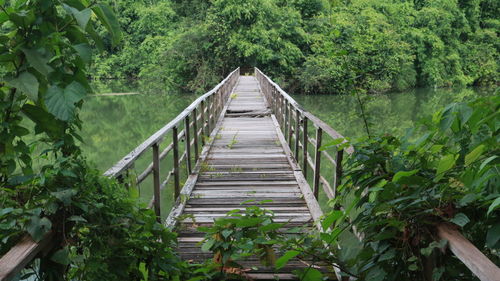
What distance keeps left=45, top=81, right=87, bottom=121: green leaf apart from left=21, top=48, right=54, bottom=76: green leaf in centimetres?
5

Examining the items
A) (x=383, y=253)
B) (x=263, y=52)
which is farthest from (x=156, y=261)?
(x=263, y=52)

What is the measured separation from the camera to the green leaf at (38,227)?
1.10 metres

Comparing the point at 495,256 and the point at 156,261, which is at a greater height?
the point at 495,256

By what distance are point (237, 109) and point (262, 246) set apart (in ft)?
31.3

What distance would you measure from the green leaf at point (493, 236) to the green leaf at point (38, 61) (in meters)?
1.25

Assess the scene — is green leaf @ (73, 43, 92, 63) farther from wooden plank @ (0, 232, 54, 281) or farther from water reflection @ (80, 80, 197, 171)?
water reflection @ (80, 80, 197, 171)

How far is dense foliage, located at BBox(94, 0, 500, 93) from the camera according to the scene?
27766mm

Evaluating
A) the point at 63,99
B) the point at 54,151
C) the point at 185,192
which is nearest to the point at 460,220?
the point at 63,99

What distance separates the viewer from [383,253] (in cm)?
143

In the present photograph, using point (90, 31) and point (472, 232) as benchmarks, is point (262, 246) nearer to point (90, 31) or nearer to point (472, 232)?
point (472, 232)

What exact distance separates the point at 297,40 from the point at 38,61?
100.0 feet

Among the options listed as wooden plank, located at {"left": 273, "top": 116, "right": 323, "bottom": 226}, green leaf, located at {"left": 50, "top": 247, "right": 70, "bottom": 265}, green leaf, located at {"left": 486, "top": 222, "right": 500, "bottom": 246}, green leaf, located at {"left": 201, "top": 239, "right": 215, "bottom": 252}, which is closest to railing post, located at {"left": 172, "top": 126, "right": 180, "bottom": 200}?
wooden plank, located at {"left": 273, "top": 116, "right": 323, "bottom": 226}

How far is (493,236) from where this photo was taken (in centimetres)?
105

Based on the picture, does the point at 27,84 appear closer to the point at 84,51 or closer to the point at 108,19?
the point at 84,51
